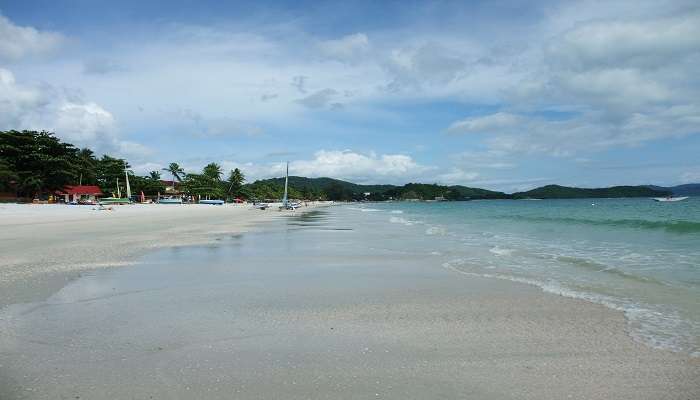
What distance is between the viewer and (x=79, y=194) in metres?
71.7

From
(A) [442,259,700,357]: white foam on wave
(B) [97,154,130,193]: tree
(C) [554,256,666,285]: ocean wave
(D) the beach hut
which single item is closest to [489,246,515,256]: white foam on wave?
(C) [554,256,666,285]: ocean wave

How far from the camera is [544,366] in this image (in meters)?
4.77

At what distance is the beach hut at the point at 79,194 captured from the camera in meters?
65.1

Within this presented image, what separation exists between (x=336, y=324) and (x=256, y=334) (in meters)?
1.17

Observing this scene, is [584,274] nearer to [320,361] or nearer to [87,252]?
[320,361]

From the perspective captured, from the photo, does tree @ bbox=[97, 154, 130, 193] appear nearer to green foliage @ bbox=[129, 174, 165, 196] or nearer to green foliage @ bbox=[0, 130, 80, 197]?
green foliage @ bbox=[129, 174, 165, 196]

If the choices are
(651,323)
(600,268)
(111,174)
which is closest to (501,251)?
(600,268)

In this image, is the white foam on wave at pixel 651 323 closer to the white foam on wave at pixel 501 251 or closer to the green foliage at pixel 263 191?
A: the white foam on wave at pixel 501 251

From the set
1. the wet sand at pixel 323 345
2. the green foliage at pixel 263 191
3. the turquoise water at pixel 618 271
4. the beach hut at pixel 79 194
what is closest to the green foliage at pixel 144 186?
the beach hut at pixel 79 194

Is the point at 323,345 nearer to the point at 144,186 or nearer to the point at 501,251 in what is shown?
the point at 501,251

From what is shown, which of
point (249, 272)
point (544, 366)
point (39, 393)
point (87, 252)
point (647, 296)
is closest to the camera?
point (39, 393)

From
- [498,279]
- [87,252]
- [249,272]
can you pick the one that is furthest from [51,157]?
[498,279]

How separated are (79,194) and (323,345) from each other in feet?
258

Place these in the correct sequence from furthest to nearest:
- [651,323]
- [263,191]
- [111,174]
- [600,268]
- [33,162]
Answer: [263,191] → [111,174] → [33,162] → [600,268] → [651,323]
